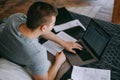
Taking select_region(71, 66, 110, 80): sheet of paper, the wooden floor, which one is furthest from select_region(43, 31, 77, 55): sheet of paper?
the wooden floor

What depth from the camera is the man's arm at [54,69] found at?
1265 millimetres

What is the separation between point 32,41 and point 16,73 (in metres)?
0.23

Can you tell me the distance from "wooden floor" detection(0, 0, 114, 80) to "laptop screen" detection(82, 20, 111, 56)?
1075mm

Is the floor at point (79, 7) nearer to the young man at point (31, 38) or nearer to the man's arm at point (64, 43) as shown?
the man's arm at point (64, 43)

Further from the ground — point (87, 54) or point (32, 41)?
point (32, 41)

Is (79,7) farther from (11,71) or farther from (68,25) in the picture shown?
(11,71)

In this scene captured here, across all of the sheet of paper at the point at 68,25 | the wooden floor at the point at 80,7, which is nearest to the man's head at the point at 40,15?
the sheet of paper at the point at 68,25

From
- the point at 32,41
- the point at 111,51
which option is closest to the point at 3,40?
the point at 32,41

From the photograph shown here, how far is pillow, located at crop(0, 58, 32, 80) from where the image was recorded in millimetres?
1187

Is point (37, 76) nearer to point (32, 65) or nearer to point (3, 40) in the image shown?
point (32, 65)

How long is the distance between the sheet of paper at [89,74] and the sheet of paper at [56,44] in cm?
23

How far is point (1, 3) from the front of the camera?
3111 millimetres

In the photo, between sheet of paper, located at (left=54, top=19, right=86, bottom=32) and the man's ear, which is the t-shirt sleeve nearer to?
the man's ear

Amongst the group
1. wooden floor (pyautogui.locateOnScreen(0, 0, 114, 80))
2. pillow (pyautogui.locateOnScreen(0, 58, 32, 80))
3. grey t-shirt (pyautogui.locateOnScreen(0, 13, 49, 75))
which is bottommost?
wooden floor (pyautogui.locateOnScreen(0, 0, 114, 80))
